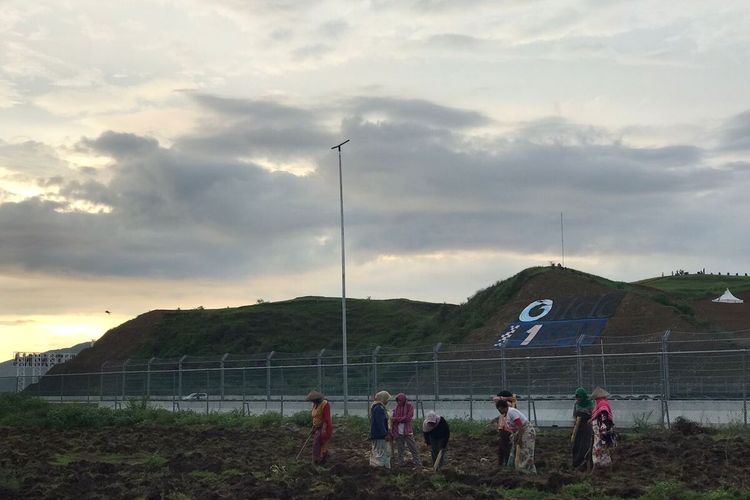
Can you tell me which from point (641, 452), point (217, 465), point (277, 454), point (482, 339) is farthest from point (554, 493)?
point (482, 339)

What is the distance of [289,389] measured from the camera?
41.5 m

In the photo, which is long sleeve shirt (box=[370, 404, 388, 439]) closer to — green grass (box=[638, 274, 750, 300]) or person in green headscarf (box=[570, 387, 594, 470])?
person in green headscarf (box=[570, 387, 594, 470])

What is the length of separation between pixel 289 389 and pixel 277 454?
1664 cm

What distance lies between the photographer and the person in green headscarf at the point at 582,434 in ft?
60.2

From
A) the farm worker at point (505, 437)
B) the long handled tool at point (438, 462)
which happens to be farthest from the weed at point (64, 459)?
the farm worker at point (505, 437)

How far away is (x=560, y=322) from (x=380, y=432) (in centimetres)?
4048

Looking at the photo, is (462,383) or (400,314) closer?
(462,383)

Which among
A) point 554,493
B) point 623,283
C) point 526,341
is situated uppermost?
point 623,283

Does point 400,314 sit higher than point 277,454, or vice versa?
point 400,314

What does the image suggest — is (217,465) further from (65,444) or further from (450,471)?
(65,444)

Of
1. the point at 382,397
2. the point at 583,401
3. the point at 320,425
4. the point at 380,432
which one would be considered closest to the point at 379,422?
the point at 380,432

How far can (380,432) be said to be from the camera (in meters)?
20.3

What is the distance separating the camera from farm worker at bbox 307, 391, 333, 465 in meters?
21.3

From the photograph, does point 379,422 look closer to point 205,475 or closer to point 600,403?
point 205,475
